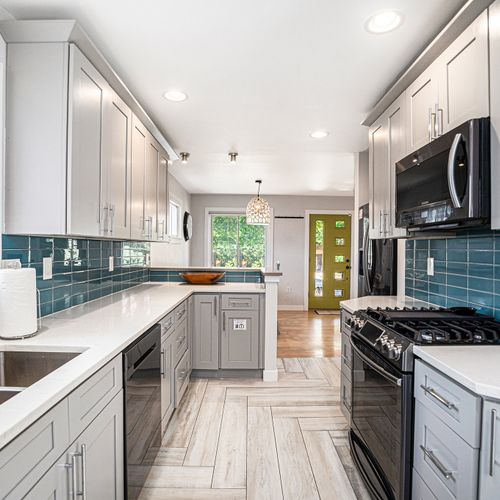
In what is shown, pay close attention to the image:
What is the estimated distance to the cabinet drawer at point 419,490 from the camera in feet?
4.13

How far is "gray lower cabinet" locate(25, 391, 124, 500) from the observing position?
0.94 meters

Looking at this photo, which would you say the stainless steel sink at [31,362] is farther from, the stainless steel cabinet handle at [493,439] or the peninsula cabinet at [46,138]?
the stainless steel cabinet handle at [493,439]

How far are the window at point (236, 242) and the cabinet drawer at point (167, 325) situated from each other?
16.8ft

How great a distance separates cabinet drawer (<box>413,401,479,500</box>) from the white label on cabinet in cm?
206

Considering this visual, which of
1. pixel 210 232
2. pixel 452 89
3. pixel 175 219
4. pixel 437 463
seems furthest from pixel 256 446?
pixel 210 232

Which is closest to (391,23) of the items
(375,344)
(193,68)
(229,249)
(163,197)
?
(193,68)

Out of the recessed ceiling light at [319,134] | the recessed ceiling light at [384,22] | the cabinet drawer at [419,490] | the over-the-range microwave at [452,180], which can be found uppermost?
the recessed ceiling light at [384,22]

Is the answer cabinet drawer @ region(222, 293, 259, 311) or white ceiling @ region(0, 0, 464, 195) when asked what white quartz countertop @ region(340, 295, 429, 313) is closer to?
cabinet drawer @ region(222, 293, 259, 311)

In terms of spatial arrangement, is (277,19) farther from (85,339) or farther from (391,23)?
(85,339)

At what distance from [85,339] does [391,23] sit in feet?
6.66

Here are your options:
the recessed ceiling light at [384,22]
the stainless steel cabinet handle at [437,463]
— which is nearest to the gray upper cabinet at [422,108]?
the recessed ceiling light at [384,22]

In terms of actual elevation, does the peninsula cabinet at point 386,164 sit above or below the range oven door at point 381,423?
above

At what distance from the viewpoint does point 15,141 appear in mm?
1543

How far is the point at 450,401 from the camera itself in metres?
1.13
